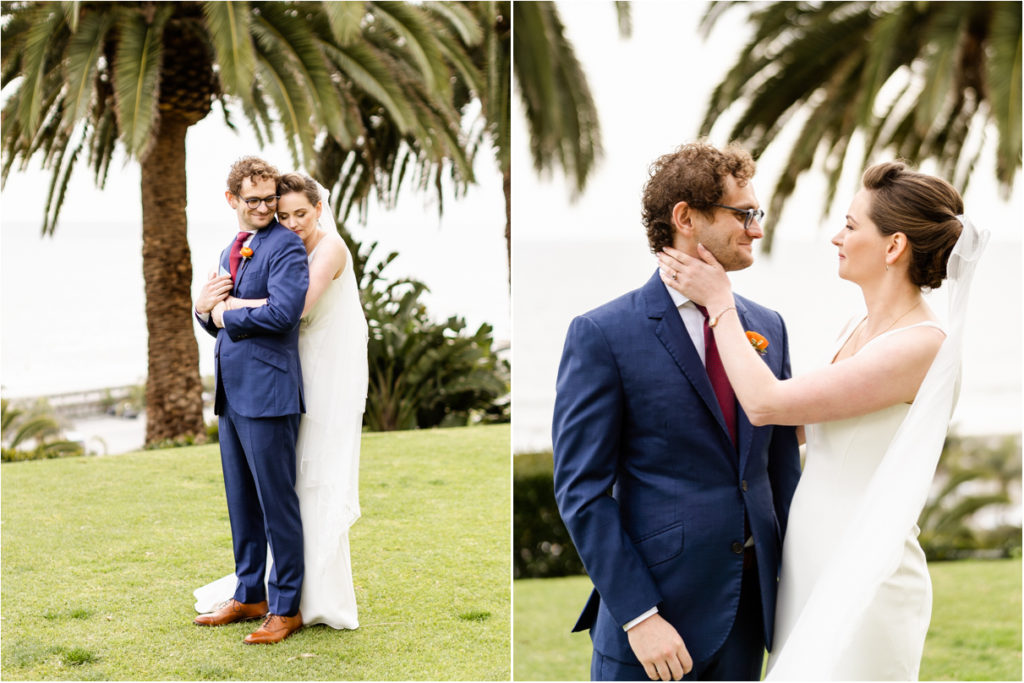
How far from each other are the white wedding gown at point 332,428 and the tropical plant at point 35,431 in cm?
535

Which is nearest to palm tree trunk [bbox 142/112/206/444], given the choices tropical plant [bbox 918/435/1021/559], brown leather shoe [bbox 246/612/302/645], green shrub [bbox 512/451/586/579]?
green shrub [bbox 512/451/586/579]

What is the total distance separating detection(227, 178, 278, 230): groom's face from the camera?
357 centimetres

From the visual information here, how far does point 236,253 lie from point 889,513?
272 cm

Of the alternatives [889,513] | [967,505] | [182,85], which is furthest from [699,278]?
[967,505]

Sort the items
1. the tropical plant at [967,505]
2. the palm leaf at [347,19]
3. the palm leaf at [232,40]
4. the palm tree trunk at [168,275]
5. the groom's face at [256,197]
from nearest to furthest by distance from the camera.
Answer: the groom's face at [256,197] → the palm leaf at [347,19] → the palm leaf at [232,40] → the palm tree trunk at [168,275] → the tropical plant at [967,505]

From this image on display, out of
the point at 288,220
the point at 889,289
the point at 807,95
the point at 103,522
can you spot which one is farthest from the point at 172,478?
the point at 807,95

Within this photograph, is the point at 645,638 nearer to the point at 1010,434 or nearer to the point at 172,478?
the point at 172,478

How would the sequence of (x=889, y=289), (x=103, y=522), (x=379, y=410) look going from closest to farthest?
(x=889, y=289)
(x=103, y=522)
(x=379, y=410)

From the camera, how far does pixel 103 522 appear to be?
4672 mm

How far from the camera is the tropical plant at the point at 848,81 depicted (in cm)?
669

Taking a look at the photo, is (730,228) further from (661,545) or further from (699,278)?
(661,545)

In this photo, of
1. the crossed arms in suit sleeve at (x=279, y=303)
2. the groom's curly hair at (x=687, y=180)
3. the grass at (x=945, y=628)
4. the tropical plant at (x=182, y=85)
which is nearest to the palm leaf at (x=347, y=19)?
the tropical plant at (x=182, y=85)

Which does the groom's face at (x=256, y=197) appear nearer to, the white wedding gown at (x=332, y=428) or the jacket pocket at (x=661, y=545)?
the white wedding gown at (x=332, y=428)

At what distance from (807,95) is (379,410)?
507 centimetres
